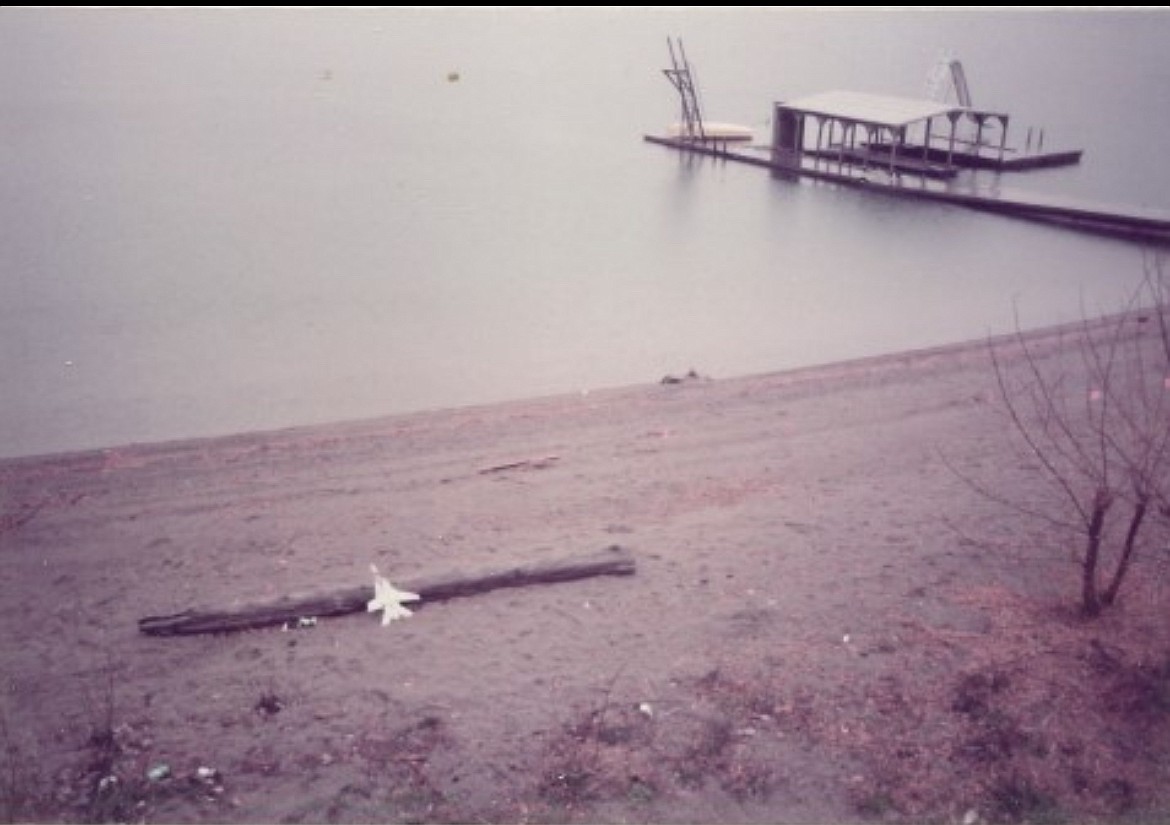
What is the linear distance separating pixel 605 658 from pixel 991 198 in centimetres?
3146

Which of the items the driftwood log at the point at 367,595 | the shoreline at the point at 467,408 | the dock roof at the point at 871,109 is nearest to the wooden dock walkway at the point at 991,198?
the dock roof at the point at 871,109

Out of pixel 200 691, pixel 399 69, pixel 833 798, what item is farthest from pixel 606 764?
pixel 399 69

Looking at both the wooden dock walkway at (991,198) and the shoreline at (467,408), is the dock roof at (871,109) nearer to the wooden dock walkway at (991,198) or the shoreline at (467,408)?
the wooden dock walkway at (991,198)

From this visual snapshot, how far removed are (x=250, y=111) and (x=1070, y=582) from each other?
5986 centimetres

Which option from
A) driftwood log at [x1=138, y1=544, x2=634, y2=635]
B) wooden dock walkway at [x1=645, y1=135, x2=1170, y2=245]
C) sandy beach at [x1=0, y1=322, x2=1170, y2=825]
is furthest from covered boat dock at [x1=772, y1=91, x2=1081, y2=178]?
driftwood log at [x1=138, y1=544, x2=634, y2=635]

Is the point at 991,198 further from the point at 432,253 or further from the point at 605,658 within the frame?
the point at 605,658

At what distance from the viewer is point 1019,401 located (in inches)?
498

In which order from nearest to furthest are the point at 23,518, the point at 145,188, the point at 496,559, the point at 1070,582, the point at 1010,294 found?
the point at 1070,582 → the point at 496,559 → the point at 23,518 → the point at 1010,294 → the point at 145,188

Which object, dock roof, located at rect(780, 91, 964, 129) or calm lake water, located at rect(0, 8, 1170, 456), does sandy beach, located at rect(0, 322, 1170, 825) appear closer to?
calm lake water, located at rect(0, 8, 1170, 456)

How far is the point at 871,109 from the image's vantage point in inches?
1559

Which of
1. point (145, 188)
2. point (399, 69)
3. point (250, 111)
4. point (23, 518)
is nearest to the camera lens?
point (23, 518)

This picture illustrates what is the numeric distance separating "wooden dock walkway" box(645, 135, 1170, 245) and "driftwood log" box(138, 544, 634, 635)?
27647 millimetres

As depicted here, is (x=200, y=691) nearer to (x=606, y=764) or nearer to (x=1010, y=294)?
(x=606, y=764)

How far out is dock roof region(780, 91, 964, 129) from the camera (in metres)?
37.3
